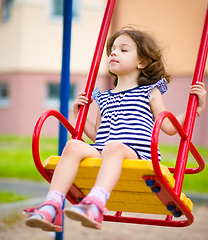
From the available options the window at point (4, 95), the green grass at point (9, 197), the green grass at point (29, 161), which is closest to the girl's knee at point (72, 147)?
the green grass at point (9, 197)

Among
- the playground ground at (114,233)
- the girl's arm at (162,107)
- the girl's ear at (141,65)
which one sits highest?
the girl's ear at (141,65)

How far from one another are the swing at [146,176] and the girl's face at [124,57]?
17 cm

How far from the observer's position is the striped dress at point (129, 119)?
72.8 inches

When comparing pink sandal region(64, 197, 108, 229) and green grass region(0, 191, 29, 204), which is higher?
pink sandal region(64, 197, 108, 229)

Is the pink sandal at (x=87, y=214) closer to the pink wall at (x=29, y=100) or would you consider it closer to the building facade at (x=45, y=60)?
the building facade at (x=45, y=60)

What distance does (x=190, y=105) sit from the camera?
6.21 feet

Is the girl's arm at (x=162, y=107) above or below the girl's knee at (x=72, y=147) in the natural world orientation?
above

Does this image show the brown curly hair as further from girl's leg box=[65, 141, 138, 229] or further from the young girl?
girl's leg box=[65, 141, 138, 229]

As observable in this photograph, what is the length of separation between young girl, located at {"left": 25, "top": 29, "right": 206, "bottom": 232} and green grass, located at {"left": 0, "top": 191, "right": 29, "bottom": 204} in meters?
2.66

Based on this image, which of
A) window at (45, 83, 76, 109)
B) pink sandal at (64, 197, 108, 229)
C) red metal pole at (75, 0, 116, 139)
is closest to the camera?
pink sandal at (64, 197, 108, 229)

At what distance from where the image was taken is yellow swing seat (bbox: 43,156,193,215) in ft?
5.02

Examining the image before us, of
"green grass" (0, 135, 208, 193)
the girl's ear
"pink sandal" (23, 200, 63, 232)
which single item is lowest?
"green grass" (0, 135, 208, 193)

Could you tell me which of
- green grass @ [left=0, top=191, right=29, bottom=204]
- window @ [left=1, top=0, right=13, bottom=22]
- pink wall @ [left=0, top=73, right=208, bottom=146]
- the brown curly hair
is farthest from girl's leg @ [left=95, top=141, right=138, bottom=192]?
window @ [left=1, top=0, right=13, bottom=22]

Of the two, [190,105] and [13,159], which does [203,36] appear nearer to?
[190,105]
